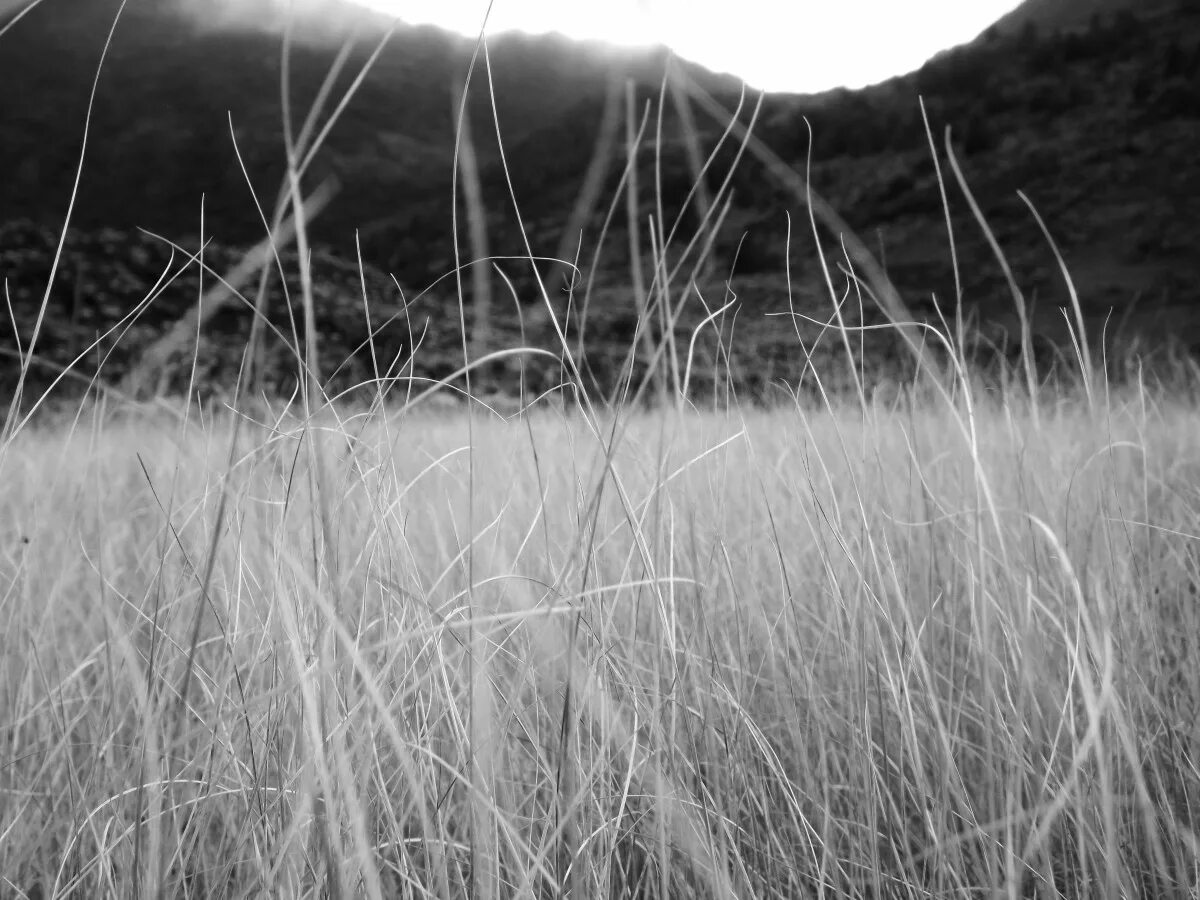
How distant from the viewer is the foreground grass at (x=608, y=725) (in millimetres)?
457

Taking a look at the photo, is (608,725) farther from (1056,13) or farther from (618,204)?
(1056,13)

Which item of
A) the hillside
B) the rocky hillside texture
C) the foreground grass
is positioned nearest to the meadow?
the foreground grass

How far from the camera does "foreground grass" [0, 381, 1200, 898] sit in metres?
0.46

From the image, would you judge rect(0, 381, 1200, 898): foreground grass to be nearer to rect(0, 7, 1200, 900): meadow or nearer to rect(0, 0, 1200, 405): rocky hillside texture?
rect(0, 7, 1200, 900): meadow

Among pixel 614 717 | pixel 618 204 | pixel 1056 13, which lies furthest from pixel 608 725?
pixel 1056 13

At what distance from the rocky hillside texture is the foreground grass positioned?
7.7 inches

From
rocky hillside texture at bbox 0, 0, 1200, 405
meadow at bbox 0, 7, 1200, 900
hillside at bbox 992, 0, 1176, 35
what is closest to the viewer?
meadow at bbox 0, 7, 1200, 900

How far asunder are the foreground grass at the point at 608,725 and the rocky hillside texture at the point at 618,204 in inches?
7.7

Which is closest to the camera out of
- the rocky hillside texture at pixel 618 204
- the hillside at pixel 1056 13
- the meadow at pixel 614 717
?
the meadow at pixel 614 717

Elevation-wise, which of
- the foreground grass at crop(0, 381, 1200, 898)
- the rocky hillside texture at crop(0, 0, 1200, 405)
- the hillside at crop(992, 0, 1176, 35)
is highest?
the hillside at crop(992, 0, 1176, 35)

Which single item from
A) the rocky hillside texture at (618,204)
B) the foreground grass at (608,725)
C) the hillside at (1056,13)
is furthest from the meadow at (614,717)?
the hillside at (1056,13)

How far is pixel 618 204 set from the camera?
1185cm

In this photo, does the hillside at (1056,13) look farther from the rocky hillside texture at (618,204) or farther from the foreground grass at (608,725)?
the foreground grass at (608,725)

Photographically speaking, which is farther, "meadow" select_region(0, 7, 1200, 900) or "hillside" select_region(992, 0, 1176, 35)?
"hillside" select_region(992, 0, 1176, 35)
